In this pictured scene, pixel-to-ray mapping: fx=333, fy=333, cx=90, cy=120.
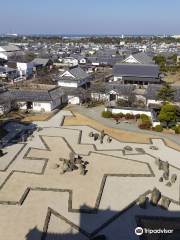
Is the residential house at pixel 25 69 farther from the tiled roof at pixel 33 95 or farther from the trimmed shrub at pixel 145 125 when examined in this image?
the trimmed shrub at pixel 145 125

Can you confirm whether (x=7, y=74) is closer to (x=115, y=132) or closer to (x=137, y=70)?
(x=137, y=70)

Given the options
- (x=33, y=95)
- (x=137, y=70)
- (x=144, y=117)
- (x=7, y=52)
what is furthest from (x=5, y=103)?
(x=7, y=52)

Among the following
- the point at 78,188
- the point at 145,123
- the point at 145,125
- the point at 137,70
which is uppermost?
the point at 137,70

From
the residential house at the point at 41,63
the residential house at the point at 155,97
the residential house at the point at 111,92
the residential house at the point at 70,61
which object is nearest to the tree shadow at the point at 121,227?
the residential house at the point at 155,97

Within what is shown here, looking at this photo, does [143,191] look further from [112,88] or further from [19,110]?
[112,88]

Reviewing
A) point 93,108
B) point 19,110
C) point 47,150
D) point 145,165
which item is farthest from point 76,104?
point 145,165

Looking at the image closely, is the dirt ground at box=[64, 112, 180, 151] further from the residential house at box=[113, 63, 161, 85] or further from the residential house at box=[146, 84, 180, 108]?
the residential house at box=[113, 63, 161, 85]
